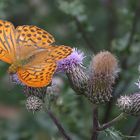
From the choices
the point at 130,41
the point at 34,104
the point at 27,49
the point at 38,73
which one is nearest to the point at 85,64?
the point at 130,41

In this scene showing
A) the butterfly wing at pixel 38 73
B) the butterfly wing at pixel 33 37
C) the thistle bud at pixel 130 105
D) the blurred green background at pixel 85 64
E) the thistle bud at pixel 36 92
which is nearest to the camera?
the butterfly wing at pixel 38 73

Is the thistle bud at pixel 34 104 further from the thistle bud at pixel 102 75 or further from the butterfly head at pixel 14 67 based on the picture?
the thistle bud at pixel 102 75

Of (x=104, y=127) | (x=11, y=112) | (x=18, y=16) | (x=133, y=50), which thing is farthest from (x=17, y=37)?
(x=18, y=16)

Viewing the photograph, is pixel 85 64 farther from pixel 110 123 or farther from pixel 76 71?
pixel 110 123

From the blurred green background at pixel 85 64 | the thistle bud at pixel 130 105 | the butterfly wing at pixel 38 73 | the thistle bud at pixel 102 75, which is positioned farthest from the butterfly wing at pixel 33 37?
the thistle bud at pixel 130 105

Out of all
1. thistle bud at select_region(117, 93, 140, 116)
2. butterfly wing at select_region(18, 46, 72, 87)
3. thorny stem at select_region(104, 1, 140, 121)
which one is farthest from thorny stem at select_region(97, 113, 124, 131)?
thorny stem at select_region(104, 1, 140, 121)

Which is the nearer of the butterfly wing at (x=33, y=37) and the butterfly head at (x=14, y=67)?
the butterfly head at (x=14, y=67)

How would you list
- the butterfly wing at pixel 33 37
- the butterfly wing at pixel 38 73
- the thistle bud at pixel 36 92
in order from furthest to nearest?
1. the butterfly wing at pixel 33 37
2. the thistle bud at pixel 36 92
3. the butterfly wing at pixel 38 73
